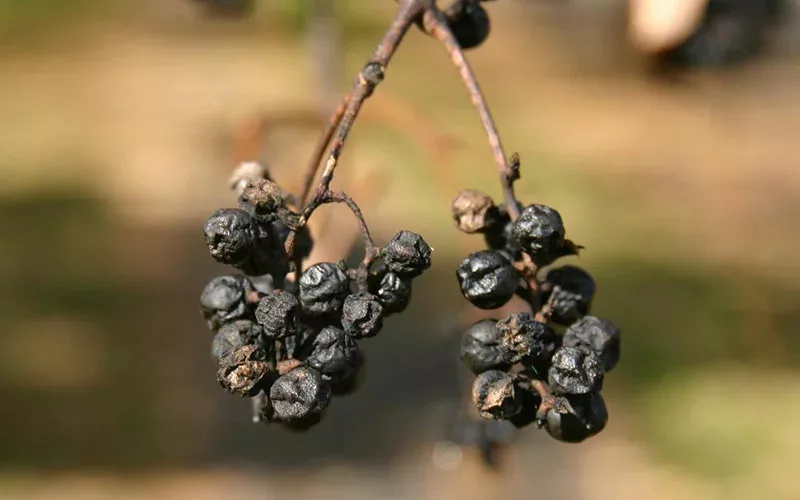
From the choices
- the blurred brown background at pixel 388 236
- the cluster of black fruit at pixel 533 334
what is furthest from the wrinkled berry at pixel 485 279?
the blurred brown background at pixel 388 236

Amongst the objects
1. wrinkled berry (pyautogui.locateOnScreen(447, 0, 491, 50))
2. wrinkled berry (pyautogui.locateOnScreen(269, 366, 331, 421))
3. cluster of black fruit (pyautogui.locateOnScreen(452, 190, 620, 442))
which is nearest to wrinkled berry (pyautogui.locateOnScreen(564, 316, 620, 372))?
cluster of black fruit (pyautogui.locateOnScreen(452, 190, 620, 442))

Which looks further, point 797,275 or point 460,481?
point 797,275

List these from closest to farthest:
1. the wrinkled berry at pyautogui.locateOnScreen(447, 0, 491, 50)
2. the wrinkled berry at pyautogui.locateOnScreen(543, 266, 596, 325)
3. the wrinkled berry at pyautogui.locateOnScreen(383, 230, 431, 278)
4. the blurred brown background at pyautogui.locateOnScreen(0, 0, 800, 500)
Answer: the wrinkled berry at pyautogui.locateOnScreen(383, 230, 431, 278) → the wrinkled berry at pyautogui.locateOnScreen(543, 266, 596, 325) → the wrinkled berry at pyautogui.locateOnScreen(447, 0, 491, 50) → the blurred brown background at pyautogui.locateOnScreen(0, 0, 800, 500)

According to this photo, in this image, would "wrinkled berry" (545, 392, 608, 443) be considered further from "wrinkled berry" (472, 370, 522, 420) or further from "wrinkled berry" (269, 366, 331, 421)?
"wrinkled berry" (269, 366, 331, 421)

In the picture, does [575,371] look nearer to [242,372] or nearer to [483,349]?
[483,349]

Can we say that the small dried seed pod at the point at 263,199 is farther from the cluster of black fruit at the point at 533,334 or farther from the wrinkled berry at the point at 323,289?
the cluster of black fruit at the point at 533,334

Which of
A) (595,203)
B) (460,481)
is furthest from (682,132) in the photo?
(460,481)

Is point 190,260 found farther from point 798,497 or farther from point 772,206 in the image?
point 772,206
